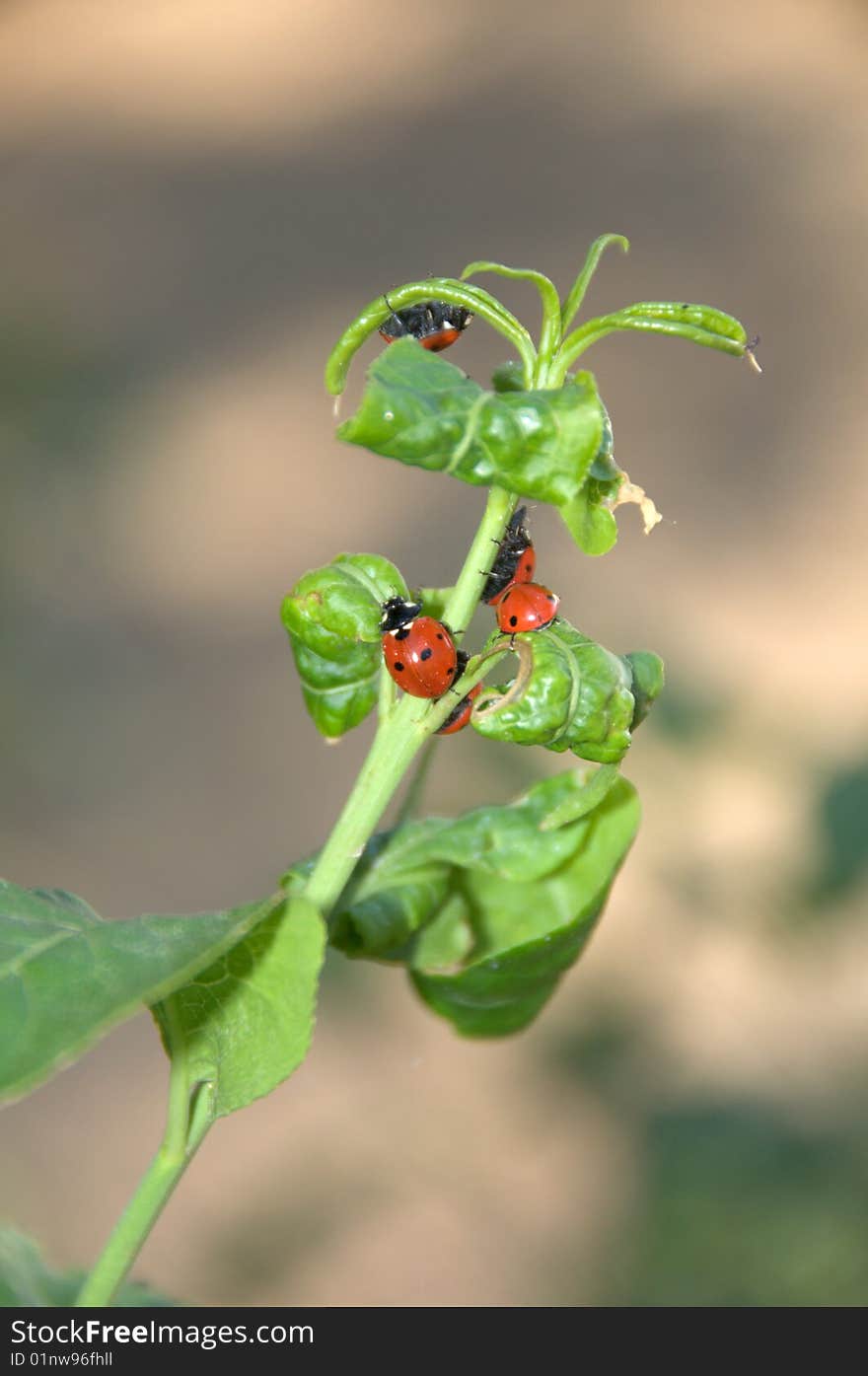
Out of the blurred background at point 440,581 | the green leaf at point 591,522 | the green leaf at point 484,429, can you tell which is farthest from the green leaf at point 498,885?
the blurred background at point 440,581

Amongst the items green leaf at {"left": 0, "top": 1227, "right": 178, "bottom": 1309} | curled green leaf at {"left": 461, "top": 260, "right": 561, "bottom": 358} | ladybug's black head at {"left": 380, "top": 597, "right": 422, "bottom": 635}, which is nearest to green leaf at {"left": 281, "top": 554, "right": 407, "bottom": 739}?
ladybug's black head at {"left": 380, "top": 597, "right": 422, "bottom": 635}

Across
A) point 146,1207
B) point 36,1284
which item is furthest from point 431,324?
point 36,1284

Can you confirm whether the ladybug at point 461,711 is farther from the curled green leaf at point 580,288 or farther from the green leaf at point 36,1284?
the green leaf at point 36,1284

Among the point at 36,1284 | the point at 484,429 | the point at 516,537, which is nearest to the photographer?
the point at 484,429

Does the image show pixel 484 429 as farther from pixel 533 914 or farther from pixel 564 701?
pixel 533 914

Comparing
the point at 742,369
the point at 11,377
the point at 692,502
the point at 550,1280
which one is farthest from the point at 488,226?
the point at 550,1280
